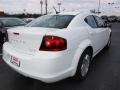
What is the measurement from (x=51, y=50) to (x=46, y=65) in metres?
0.28

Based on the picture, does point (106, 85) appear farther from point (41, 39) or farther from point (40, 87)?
point (41, 39)

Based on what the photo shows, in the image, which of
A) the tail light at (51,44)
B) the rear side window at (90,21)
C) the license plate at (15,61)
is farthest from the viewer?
the rear side window at (90,21)

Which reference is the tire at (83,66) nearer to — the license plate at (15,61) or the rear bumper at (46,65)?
the rear bumper at (46,65)

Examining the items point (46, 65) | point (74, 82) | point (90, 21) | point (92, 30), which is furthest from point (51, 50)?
point (90, 21)

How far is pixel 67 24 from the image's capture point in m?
3.96

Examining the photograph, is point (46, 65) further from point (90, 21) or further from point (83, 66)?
point (90, 21)

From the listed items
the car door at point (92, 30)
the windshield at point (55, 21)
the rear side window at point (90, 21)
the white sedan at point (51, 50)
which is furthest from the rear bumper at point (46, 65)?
the rear side window at point (90, 21)

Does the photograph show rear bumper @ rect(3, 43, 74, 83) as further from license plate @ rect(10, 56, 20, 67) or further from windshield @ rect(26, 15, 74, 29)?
windshield @ rect(26, 15, 74, 29)

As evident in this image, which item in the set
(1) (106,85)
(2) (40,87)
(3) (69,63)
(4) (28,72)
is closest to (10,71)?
(2) (40,87)

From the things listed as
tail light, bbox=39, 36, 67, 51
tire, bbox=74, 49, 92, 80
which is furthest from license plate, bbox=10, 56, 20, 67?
tire, bbox=74, 49, 92, 80

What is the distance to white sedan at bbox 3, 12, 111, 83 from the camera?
326cm

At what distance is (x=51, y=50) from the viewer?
332cm

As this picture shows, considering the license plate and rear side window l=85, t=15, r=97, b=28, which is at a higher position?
rear side window l=85, t=15, r=97, b=28

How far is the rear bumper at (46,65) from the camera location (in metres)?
3.22
